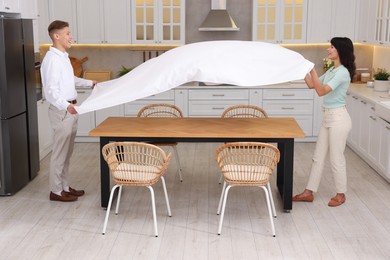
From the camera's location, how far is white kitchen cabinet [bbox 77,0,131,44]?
875 cm

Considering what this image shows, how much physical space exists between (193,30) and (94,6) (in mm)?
1531

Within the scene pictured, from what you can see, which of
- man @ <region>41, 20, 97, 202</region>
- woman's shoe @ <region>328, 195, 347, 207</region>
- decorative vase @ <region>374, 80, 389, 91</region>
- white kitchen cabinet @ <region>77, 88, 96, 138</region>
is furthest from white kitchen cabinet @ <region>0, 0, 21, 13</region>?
decorative vase @ <region>374, 80, 389, 91</region>

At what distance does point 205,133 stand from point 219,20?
3628mm

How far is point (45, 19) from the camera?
870 centimetres

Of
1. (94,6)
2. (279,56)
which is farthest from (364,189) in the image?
(94,6)

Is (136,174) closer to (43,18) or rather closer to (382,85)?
(382,85)

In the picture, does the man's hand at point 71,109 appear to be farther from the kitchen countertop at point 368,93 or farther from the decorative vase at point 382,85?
the decorative vase at point 382,85

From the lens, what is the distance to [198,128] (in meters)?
5.65

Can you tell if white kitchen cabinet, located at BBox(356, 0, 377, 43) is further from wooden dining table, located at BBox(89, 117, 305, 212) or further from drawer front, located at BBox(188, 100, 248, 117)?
wooden dining table, located at BBox(89, 117, 305, 212)

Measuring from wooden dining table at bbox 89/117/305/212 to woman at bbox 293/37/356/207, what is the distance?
33 centimetres

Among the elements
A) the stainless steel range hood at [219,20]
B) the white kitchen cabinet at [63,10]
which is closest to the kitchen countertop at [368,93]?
the stainless steel range hood at [219,20]

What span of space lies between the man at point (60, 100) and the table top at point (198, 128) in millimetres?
380

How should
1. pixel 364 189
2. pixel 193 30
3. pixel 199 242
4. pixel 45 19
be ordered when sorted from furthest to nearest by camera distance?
pixel 193 30 → pixel 45 19 → pixel 364 189 → pixel 199 242

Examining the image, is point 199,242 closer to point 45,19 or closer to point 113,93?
point 113,93
